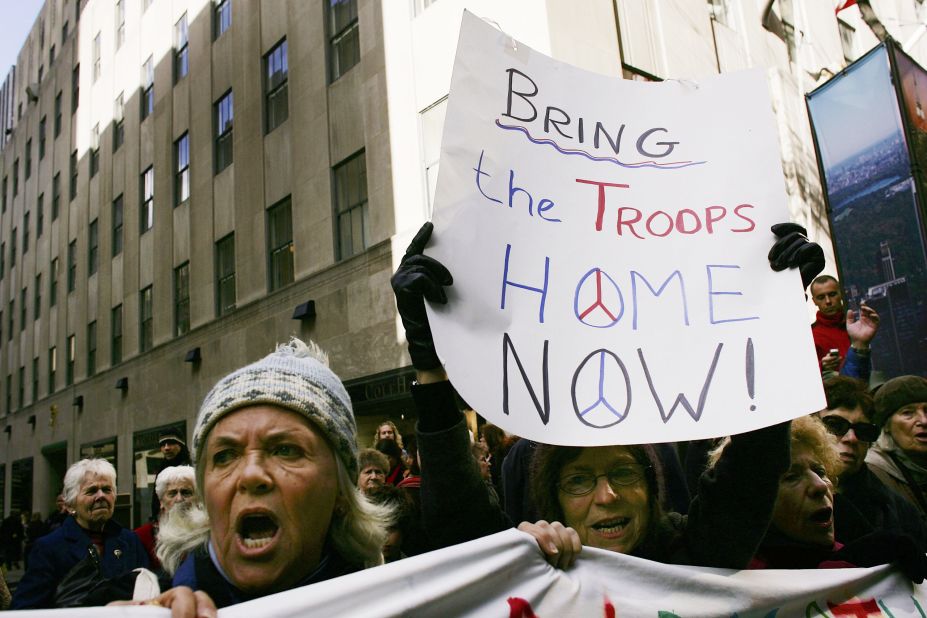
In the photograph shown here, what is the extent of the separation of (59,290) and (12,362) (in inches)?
313

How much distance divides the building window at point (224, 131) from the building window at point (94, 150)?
9243 mm

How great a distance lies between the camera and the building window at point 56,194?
26.0 meters

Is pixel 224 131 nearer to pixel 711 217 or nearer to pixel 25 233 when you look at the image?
pixel 711 217

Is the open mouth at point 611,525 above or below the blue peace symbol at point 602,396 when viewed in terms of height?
below

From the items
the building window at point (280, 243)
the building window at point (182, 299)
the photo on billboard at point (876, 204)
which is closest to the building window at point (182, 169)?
the building window at point (182, 299)

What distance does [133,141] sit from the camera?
768 inches

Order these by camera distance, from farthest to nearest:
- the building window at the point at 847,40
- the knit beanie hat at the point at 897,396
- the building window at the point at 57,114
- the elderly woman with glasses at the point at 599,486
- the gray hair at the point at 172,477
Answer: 1. the building window at the point at 57,114
2. the building window at the point at 847,40
3. the gray hair at the point at 172,477
4. the knit beanie hat at the point at 897,396
5. the elderly woman with glasses at the point at 599,486

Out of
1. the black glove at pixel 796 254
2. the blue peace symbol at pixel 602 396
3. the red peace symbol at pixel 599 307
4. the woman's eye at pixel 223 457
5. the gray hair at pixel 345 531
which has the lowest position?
the gray hair at pixel 345 531

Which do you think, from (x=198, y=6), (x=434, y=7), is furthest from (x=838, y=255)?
(x=198, y=6)

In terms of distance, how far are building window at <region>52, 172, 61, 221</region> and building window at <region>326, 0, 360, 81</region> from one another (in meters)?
18.4

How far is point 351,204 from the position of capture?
11188 mm

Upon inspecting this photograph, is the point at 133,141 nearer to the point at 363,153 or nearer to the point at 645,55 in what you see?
the point at 363,153

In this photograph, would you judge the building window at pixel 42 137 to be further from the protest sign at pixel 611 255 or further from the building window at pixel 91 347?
the protest sign at pixel 611 255

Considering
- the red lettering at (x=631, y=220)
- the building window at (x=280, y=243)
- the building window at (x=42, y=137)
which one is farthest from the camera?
the building window at (x=42, y=137)
